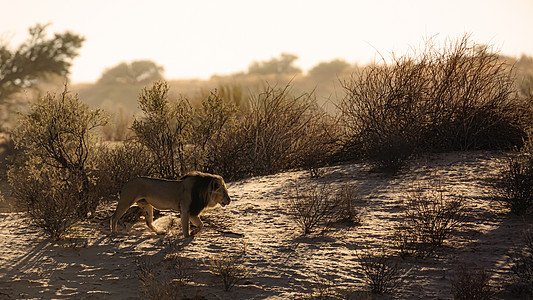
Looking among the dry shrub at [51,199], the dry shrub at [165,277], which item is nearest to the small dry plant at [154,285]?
the dry shrub at [165,277]

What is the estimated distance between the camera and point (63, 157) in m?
9.02

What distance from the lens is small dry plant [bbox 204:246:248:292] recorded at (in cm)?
566

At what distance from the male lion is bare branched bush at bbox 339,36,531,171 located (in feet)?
14.6

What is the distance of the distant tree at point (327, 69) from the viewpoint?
59281mm

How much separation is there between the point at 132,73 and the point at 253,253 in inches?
2154

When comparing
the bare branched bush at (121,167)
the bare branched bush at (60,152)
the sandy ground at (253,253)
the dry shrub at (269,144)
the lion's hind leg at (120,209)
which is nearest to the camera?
the sandy ground at (253,253)

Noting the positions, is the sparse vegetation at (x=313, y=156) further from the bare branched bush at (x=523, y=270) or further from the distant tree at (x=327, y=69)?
the distant tree at (x=327, y=69)

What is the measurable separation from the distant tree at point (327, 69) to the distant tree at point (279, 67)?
2.95 meters

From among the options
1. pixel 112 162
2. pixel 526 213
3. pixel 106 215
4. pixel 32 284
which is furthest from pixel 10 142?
pixel 526 213

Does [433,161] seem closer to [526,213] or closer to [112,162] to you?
[526,213]

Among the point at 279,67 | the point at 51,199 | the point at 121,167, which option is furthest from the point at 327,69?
the point at 51,199

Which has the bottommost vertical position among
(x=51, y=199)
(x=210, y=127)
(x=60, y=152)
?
(x=51, y=199)

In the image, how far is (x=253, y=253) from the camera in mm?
6488

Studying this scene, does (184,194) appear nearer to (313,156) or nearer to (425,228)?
(425,228)
